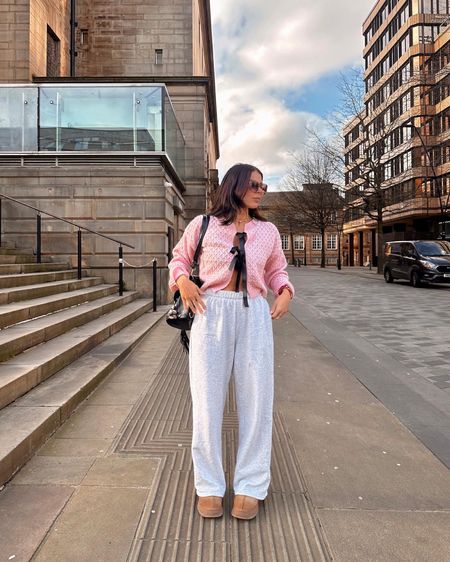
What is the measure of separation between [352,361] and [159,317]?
460 cm

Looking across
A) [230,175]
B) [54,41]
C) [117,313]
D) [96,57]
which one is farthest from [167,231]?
[96,57]

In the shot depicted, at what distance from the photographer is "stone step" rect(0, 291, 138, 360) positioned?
4.30m

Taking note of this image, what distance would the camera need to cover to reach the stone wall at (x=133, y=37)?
20359 mm

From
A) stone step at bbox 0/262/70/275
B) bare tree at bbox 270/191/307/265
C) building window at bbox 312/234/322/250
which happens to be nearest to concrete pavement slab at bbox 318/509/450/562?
stone step at bbox 0/262/70/275

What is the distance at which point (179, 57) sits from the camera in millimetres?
20312

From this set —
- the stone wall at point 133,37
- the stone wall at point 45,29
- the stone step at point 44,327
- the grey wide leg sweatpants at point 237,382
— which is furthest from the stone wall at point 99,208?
the stone wall at point 133,37

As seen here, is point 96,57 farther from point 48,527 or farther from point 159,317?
point 48,527

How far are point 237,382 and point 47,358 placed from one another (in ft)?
8.98

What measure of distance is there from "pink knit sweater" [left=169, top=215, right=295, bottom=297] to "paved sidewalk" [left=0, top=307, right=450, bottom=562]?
1213 mm

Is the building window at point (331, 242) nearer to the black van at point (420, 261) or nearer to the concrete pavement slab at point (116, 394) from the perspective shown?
the black van at point (420, 261)

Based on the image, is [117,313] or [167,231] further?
[167,231]

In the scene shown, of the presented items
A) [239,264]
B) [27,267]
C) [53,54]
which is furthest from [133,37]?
[239,264]

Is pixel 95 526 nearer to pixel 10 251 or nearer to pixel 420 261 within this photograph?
pixel 10 251

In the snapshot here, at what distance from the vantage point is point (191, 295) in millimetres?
2168
